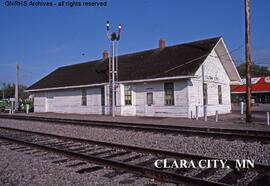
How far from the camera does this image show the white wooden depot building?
2227 centimetres

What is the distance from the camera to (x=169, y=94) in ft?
74.8

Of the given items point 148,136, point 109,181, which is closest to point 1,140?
point 148,136

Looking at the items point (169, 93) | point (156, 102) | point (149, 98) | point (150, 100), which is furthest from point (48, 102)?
point (169, 93)

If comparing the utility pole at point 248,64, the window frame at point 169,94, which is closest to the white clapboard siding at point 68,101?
the window frame at point 169,94

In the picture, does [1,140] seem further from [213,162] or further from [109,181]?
[213,162]

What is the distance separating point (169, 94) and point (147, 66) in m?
5.02

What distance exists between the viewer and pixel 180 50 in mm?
27016

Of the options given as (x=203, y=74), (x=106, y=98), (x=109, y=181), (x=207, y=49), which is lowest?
(x=109, y=181)

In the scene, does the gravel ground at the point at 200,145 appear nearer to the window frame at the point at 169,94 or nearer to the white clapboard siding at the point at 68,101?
the window frame at the point at 169,94

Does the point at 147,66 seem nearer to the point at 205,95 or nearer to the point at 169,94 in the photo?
the point at 169,94

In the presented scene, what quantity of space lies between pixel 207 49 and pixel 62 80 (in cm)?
1936

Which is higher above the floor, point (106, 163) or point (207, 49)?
point (207, 49)

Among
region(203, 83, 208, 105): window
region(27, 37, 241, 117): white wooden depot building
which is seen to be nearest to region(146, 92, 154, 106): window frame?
region(27, 37, 241, 117): white wooden depot building

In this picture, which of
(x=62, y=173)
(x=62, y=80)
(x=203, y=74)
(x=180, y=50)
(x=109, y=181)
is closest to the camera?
(x=109, y=181)
